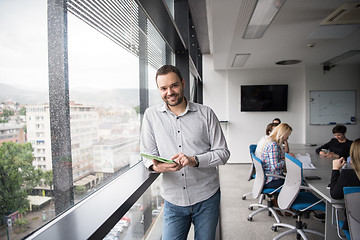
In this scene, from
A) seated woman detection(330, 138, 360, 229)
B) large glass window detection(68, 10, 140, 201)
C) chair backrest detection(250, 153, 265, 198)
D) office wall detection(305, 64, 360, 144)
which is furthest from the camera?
office wall detection(305, 64, 360, 144)

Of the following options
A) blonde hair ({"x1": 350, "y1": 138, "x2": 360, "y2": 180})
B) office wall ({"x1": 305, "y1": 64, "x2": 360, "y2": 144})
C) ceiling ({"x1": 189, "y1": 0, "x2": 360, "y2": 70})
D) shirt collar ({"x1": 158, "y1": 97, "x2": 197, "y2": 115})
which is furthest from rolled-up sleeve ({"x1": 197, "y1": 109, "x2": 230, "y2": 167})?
office wall ({"x1": 305, "y1": 64, "x2": 360, "y2": 144})

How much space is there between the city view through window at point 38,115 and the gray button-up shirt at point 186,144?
0.31 m

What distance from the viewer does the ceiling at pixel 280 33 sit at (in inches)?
112

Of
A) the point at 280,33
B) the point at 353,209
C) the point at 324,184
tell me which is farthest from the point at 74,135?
the point at 280,33

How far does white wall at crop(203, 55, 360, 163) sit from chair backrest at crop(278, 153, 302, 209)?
173 inches

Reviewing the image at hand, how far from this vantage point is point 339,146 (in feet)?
14.0

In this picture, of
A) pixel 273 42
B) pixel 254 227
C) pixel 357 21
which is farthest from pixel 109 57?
pixel 273 42

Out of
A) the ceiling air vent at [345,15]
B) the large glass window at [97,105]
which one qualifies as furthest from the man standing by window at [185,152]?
the ceiling air vent at [345,15]

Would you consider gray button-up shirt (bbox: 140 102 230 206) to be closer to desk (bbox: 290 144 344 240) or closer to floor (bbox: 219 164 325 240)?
desk (bbox: 290 144 344 240)

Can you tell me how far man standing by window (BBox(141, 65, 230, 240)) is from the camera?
1560 millimetres

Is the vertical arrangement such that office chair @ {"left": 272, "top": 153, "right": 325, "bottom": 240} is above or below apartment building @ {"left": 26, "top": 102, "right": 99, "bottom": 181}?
below

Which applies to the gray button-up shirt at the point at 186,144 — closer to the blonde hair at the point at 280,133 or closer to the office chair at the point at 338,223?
the office chair at the point at 338,223

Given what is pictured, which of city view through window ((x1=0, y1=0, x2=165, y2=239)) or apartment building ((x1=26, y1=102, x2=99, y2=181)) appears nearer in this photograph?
city view through window ((x1=0, y1=0, x2=165, y2=239))

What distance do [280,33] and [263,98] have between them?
3519 millimetres
